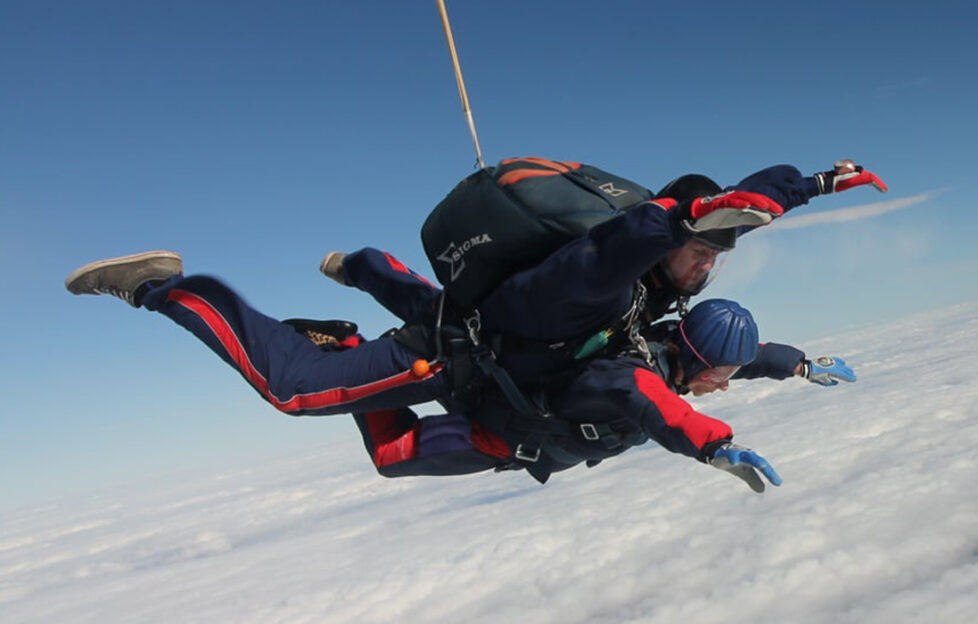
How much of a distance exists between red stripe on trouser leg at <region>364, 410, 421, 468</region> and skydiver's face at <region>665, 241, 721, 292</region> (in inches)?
62.7

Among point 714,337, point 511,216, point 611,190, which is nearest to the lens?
point 511,216

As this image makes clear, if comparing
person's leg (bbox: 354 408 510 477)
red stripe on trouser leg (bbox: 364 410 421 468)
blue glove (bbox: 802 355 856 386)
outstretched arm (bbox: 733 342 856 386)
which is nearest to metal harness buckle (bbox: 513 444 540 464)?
person's leg (bbox: 354 408 510 477)

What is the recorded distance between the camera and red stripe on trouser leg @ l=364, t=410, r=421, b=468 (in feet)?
11.4

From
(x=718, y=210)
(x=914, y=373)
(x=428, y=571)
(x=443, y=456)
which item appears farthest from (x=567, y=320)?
(x=914, y=373)

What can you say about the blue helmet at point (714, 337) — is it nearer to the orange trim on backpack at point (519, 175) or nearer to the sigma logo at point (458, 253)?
the orange trim on backpack at point (519, 175)

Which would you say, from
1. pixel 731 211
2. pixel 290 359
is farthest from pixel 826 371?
pixel 290 359

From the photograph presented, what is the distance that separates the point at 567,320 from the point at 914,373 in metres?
196

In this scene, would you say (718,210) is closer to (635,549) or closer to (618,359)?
(618,359)

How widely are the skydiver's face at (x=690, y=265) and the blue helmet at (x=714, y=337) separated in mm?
200

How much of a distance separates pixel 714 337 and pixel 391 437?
5.86 feet

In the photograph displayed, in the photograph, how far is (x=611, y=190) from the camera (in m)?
2.76

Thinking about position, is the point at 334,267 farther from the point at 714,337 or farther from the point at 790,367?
the point at 790,367

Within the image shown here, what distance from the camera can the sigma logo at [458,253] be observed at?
2.69 m

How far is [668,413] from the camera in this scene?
247 cm
